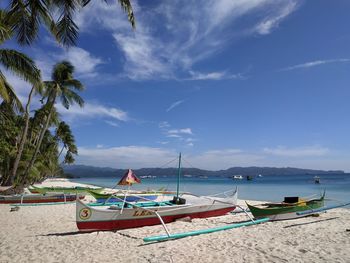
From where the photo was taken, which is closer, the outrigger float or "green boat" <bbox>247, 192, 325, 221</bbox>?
the outrigger float

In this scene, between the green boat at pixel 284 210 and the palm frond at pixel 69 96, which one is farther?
the palm frond at pixel 69 96

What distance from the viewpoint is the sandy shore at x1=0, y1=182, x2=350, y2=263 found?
6.34 meters

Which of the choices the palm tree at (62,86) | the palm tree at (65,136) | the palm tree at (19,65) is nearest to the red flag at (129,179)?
the palm tree at (19,65)

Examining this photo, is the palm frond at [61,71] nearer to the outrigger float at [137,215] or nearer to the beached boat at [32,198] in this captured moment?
the beached boat at [32,198]

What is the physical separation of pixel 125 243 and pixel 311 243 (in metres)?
4.53

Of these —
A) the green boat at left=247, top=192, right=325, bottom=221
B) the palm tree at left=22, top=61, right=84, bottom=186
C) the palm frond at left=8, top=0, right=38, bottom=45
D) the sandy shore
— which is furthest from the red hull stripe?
the palm tree at left=22, top=61, right=84, bottom=186

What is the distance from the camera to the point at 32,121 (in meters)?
26.7

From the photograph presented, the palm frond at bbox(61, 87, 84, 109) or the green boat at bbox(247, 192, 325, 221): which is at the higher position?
the palm frond at bbox(61, 87, 84, 109)

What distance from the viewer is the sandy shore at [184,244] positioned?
6340 millimetres

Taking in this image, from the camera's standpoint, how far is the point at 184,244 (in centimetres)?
733

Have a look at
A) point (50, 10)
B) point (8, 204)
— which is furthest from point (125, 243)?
point (8, 204)

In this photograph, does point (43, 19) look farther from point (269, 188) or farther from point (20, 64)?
point (269, 188)

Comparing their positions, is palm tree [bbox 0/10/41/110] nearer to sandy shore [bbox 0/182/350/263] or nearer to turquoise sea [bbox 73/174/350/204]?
sandy shore [bbox 0/182/350/263]

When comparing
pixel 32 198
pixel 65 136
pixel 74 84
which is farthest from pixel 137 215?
pixel 65 136
